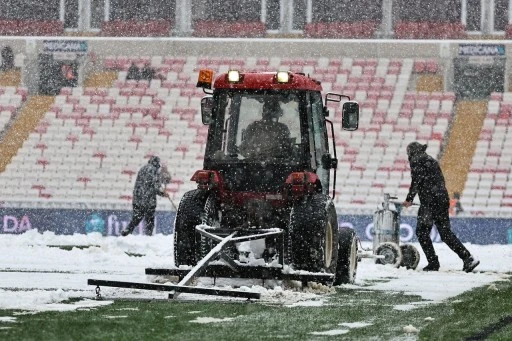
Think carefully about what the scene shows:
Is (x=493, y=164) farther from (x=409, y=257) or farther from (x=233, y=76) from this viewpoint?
(x=233, y=76)

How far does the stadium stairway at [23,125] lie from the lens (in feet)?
105

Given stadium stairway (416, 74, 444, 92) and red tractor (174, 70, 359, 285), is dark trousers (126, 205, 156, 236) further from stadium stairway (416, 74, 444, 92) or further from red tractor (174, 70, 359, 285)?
stadium stairway (416, 74, 444, 92)

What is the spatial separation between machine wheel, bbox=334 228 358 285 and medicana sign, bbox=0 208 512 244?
37.5 feet

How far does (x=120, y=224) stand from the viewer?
2478 cm

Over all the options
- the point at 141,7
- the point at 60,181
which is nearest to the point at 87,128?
the point at 60,181

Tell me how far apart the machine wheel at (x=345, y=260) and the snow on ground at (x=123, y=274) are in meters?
0.12

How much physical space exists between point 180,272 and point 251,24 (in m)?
27.0

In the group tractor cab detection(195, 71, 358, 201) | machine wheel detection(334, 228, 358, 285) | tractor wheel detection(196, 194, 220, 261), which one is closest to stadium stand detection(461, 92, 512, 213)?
machine wheel detection(334, 228, 358, 285)

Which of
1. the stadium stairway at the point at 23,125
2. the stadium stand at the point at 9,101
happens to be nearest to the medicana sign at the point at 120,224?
the stadium stairway at the point at 23,125

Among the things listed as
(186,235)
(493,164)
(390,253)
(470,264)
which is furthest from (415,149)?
(493,164)

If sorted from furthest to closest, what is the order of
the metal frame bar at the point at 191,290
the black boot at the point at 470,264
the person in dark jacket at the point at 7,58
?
the person in dark jacket at the point at 7,58, the black boot at the point at 470,264, the metal frame bar at the point at 191,290

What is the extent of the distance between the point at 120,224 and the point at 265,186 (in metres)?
13.9

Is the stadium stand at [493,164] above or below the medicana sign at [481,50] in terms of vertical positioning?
below

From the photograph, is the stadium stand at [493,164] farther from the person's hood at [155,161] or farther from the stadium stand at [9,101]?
the stadium stand at [9,101]
